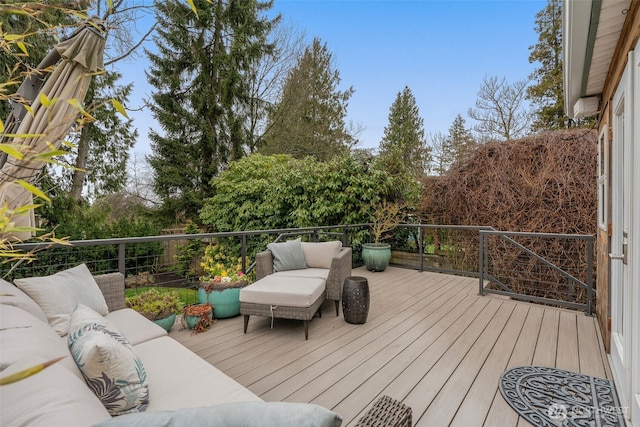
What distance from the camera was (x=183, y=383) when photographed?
1546 mm

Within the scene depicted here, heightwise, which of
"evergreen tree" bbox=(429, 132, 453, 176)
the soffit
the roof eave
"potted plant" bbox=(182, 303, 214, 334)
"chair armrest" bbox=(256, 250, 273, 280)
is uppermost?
"evergreen tree" bbox=(429, 132, 453, 176)

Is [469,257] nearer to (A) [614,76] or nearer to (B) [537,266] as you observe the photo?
(B) [537,266]

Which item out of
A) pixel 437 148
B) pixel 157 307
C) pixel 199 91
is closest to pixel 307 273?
pixel 157 307

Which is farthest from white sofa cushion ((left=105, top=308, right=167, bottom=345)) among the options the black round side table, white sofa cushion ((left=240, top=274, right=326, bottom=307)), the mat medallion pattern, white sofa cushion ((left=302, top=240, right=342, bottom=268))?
the mat medallion pattern

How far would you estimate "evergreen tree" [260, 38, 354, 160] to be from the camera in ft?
38.7

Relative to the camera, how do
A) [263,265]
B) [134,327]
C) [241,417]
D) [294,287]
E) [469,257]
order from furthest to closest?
[469,257] < [263,265] < [294,287] < [134,327] < [241,417]

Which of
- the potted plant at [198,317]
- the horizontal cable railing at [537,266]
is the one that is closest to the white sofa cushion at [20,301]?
the potted plant at [198,317]

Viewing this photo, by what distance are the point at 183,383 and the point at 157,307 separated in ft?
5.99

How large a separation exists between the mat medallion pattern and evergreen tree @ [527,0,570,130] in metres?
10.2

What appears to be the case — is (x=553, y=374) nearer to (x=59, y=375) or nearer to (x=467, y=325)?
(x=467, y=325)

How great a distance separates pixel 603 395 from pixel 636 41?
2.32 metres

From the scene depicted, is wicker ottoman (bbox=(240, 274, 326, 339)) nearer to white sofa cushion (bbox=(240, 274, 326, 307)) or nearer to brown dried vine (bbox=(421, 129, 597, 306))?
white sofa cushion (bbox=(240, 274, 326, 307))

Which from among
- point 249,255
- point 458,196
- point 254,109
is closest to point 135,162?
point 254,109

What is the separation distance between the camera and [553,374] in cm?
241
